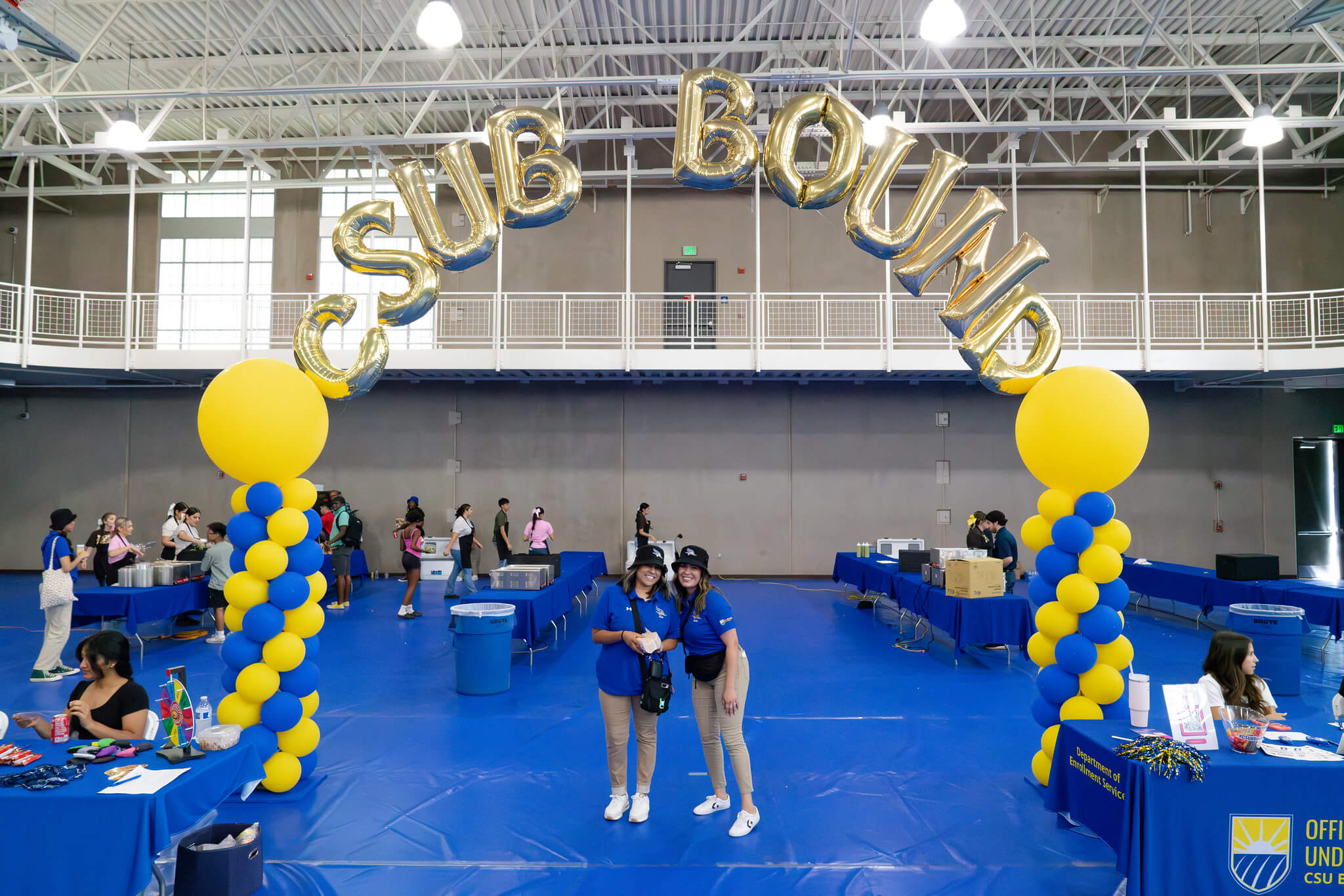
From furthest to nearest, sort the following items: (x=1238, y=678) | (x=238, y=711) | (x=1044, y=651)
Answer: (x=1044, y=651) < (x=238, y=711) < (x=1238, y=678)

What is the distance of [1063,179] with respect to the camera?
53.3 ft

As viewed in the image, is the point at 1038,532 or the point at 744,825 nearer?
the point at 744,825

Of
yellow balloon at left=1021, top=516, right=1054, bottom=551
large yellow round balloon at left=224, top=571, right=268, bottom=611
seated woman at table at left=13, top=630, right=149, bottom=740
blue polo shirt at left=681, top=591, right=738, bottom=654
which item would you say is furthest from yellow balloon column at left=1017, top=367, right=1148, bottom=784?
seated woman at table at left=13, top=630, right=149, bottom=740

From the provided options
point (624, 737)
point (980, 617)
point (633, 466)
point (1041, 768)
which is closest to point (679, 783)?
point (624, 737)

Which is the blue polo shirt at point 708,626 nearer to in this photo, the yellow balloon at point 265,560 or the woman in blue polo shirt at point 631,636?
the woman in blue polo shirt at point 631,636

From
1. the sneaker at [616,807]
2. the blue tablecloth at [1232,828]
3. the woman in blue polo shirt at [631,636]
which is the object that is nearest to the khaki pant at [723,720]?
→ the woman in blue polo shirt at [631,636]

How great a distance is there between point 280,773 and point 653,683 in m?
2.91

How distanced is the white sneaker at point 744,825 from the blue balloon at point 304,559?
3.47 metres

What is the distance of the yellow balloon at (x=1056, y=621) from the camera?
5.43 metres

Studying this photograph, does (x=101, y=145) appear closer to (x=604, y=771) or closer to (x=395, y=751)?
(x=395, y=751)

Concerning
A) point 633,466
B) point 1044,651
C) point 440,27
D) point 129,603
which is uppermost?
point 440,27

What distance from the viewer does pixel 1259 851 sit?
3.61 meters

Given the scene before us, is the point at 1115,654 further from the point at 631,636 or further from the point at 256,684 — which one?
the point at 256,684

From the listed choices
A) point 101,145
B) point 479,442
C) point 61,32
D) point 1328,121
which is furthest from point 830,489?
point 61,32
